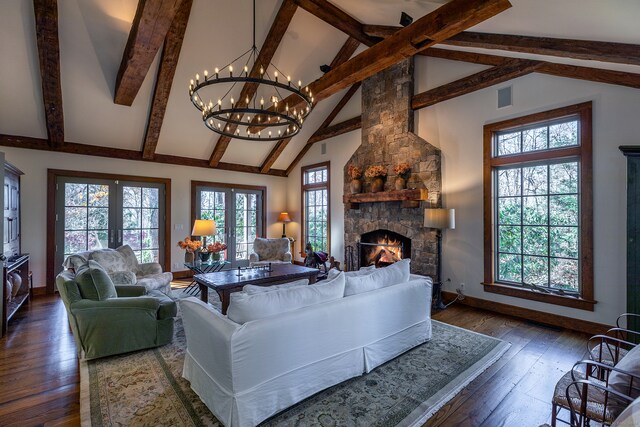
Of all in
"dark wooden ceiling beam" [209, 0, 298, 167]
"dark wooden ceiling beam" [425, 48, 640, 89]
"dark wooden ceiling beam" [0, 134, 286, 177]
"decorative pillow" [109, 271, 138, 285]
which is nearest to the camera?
"dark wooden ceiling beam" [425, 48, 640, 89]

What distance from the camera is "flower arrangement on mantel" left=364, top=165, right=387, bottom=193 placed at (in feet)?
18.7

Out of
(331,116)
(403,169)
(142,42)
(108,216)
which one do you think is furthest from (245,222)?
(142,42)

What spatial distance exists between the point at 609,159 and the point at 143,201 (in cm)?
784

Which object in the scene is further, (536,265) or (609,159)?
(536,265)

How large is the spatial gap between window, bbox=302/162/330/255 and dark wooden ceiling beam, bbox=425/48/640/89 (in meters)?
3.70

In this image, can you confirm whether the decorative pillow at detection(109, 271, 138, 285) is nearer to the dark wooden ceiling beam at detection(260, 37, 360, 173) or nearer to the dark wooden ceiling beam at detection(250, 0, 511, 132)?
the dark wooden ceiling beam at detection(250, 0, 511, 132)

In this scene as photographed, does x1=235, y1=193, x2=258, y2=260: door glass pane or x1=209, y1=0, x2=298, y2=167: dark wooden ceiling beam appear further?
x1=235, y1=193, x2=258, y2=260: door glass pane

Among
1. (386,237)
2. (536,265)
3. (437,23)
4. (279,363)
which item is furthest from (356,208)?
(279,363)

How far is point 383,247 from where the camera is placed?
6059mm

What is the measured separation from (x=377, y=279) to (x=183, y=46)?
460 cm

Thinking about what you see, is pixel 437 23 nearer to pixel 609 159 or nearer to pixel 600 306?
pixel 609 159

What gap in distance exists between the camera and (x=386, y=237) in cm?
604

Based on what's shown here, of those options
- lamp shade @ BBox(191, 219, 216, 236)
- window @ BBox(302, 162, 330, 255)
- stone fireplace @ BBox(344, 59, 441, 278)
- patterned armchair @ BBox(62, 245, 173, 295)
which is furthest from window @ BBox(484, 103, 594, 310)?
patterned armchair @ BBox(62, 245, 173, 295)

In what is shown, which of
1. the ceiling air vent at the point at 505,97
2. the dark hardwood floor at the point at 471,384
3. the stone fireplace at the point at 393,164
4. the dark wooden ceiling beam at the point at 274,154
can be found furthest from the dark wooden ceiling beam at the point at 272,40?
the dark hardwood floor at the point at 471,384
